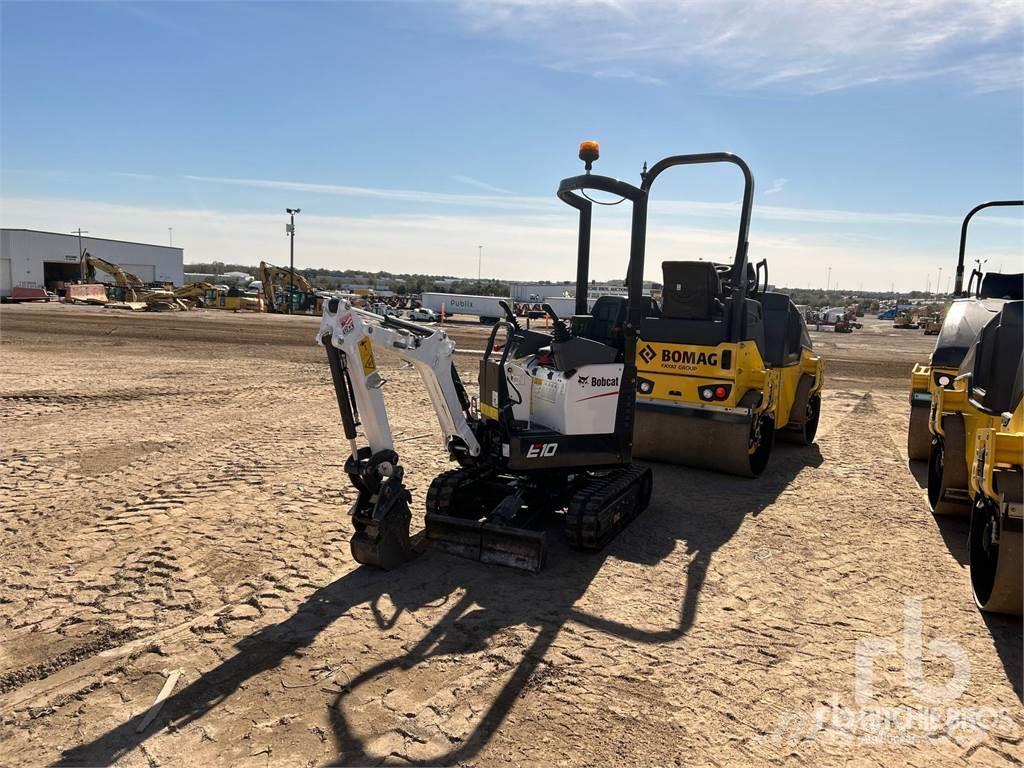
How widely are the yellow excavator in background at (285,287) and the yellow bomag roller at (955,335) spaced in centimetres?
3721

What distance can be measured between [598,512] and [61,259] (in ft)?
218

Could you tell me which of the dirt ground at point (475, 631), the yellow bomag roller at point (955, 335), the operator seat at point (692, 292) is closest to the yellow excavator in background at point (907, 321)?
the yellow bomag roller at point (955, 335)

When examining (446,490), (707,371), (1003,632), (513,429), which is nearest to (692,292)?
(707,371)

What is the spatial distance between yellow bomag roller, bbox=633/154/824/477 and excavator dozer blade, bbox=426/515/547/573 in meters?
3.29

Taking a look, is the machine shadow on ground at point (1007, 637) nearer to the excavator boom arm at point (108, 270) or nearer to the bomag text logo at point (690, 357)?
the bomag text logo at point (690, 357)

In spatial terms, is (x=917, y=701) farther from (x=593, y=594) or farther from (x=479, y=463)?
(x=479, y=463)

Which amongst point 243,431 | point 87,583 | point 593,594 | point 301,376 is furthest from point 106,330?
point 593,594

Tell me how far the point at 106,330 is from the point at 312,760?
2523cm

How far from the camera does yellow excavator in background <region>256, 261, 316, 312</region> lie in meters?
42.6

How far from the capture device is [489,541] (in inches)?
215

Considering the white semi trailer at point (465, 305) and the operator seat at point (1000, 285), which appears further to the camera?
the white semi trailer at point (465, 305)

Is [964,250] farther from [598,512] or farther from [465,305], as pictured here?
[465,305]

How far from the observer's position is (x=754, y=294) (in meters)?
9.14

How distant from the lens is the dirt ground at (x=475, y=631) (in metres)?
3.42
